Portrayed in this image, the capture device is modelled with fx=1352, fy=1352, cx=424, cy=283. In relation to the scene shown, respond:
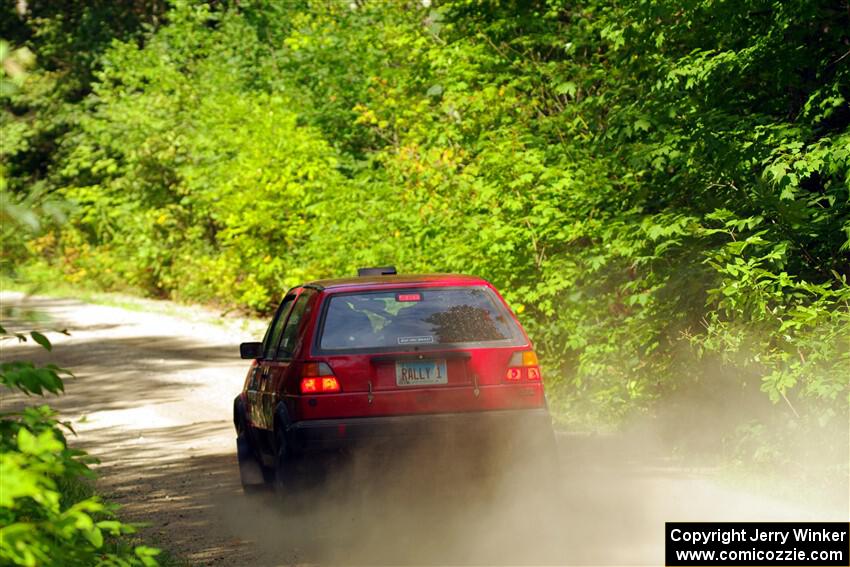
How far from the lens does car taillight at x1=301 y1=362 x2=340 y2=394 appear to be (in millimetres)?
8797

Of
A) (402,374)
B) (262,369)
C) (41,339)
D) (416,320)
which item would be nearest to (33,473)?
(41,339)

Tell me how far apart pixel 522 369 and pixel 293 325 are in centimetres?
189

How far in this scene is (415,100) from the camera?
71.2 ft

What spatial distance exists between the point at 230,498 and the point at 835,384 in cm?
474

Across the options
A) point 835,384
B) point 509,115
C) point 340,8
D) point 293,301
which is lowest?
point 835,384

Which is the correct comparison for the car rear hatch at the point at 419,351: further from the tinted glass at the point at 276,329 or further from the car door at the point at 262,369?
the tinted glass at the point at 276,329

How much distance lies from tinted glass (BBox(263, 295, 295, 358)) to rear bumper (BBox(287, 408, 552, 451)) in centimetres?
184

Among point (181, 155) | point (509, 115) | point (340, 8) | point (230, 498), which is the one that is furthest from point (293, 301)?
point (181, 155)

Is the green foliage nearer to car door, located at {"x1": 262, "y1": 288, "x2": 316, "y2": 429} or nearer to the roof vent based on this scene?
car door, located at {"x1": 262, "y1": 288, "x2": 316, "y2": 429}

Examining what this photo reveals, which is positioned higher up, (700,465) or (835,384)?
(835,384)

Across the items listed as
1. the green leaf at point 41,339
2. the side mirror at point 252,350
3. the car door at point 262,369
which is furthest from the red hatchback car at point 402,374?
the green leaf at point 41,339

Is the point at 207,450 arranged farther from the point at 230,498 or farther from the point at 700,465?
the point at 700,465

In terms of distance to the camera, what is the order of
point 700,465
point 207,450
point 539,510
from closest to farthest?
point 539,510, point 700,465, point 207,450

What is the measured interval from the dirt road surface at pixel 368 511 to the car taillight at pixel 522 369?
34.8 inches
